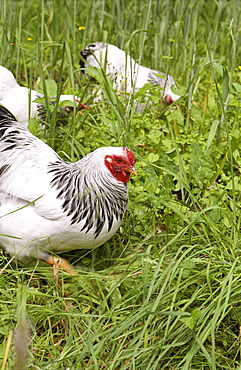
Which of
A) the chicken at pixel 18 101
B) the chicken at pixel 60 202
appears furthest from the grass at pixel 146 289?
the chicken at pixel 18 101

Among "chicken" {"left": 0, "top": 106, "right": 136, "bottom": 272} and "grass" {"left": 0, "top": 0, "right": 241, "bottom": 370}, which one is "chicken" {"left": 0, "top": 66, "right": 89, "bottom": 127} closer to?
"grass" {"left": 0, "top": 0, "right": 241, "bottom": 370}

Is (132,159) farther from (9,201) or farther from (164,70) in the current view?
(164,70)

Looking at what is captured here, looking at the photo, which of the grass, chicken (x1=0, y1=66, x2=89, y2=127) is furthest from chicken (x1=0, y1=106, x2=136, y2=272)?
chicken (x1=0, y1=66, x2=89, y2=127)

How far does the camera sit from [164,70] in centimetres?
461

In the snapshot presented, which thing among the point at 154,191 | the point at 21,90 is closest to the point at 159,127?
the point at 154,191

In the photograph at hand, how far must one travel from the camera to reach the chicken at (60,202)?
91.0 inches

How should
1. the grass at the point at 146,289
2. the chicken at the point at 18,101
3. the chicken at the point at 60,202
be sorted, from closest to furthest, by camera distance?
the grass at the point at 146,289 → the chicken at the point at 60,202 → the chicken at the point at 18,101

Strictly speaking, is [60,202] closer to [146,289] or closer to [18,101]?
[146,289]

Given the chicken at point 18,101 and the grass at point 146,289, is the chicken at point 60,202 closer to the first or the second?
the grass at point 146,289

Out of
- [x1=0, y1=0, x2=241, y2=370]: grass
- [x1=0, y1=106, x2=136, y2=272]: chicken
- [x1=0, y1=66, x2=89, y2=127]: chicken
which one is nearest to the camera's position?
[x1=0, y1=0, x2=241, y2=370]: grass

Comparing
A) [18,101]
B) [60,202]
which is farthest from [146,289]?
[18,101]

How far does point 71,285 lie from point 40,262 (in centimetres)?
27

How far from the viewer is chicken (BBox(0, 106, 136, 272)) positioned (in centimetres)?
231

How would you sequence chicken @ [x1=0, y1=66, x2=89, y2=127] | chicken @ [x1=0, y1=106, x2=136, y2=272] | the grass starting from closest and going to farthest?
the grass, chicken @ [x1=0, y1=106, x2=136, y2=272], chicken @ [x1=0, y1=66, x2=89, y2=127]
